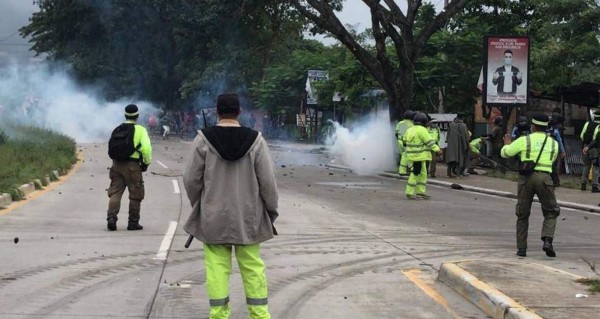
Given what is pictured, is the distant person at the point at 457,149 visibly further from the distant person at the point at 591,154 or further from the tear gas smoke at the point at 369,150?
the distant person at the point at 591,154

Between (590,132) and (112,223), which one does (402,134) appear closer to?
(590,132)

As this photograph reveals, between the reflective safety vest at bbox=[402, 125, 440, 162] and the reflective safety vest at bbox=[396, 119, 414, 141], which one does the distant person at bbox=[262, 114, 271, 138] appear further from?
the reflective safety vest at bbox=[402, 125, 440, 162]

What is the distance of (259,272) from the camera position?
235 inches

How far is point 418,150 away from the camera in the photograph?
674 inches

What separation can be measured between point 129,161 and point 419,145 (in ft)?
24.0

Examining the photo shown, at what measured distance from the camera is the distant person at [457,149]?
76.2ft

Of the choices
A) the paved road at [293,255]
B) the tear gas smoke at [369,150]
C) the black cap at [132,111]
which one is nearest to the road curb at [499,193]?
the paved road at [293,255]

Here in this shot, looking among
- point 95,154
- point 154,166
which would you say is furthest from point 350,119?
point 154,166

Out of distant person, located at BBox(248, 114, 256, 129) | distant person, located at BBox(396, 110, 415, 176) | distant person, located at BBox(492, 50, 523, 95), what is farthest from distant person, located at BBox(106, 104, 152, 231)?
distant person, located at BBox(248, 114, 256, 129)

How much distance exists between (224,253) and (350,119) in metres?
38.5

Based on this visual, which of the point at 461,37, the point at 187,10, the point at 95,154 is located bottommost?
the point at 95,154

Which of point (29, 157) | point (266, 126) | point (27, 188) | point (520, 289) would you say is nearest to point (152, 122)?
point (266, 126)

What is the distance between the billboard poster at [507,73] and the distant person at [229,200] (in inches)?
710

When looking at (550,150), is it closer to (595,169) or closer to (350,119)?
(595,169)
